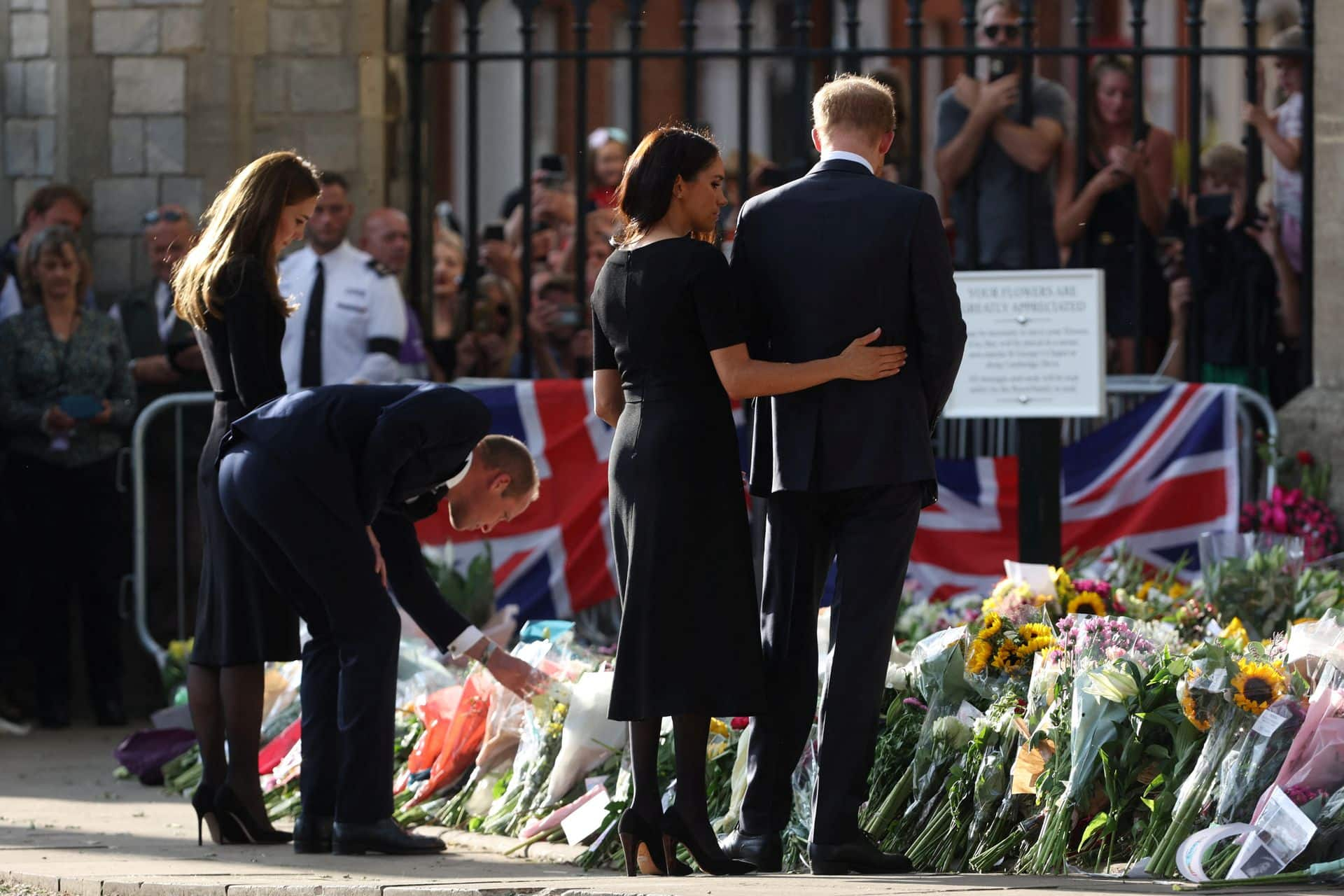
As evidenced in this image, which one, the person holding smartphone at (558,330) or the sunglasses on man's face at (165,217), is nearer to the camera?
the sunglasses on man's face at (165,217)

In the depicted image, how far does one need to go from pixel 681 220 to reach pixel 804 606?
91cm

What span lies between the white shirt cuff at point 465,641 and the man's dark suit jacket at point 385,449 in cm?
2

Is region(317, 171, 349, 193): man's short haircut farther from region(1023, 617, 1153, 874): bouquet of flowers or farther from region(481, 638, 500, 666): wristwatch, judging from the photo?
region(1023, 617, 1153, 874): bouquet of flowers

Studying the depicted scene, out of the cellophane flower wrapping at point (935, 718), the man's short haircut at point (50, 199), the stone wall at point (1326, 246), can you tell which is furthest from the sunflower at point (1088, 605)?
the man's short haircut at point (50, 199)

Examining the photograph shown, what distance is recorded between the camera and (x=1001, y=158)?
965cm

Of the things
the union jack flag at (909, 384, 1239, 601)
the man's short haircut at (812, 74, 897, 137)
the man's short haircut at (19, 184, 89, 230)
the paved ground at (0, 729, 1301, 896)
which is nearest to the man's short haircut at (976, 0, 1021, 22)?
the union jack flag at (909, 384, 1239, 601)

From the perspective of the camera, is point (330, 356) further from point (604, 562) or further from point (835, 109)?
point (835, 109)

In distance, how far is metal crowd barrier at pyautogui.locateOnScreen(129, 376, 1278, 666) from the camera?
937cm

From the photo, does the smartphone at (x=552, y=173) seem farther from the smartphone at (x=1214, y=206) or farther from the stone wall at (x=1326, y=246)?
the stone wall at (x=1326, y=246)

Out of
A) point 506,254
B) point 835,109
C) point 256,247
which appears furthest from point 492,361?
point 835,109

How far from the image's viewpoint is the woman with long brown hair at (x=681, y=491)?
5.03 meters

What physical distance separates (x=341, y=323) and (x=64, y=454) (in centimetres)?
122

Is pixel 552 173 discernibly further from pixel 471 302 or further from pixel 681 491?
pixel 681 491

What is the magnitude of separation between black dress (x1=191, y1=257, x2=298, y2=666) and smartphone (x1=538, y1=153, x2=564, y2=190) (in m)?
4.73
